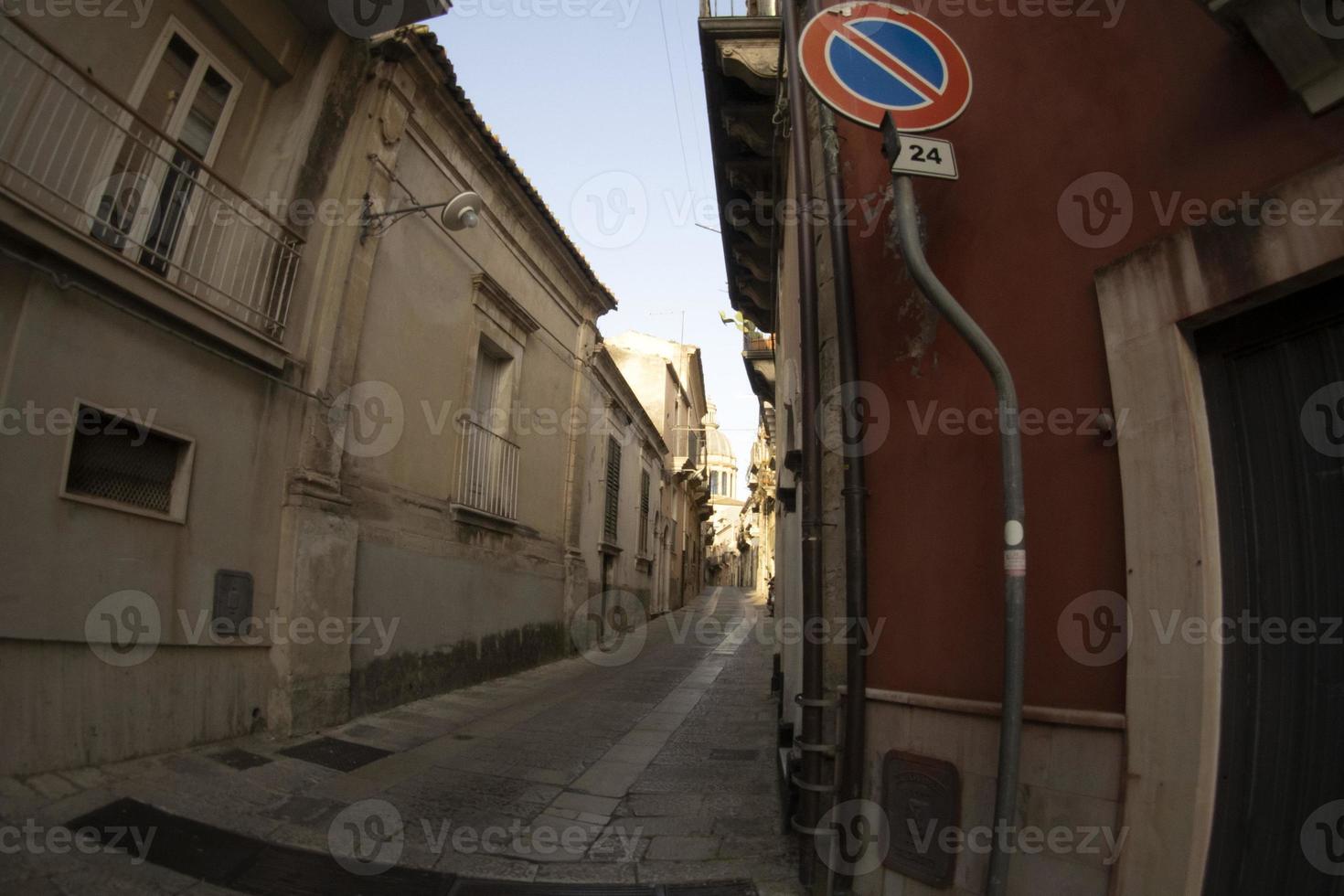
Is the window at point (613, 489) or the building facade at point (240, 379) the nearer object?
the building facade at point (240, 379)

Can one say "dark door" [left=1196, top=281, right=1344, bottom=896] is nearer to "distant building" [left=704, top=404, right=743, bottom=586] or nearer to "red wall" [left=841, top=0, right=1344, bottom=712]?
"red wall" [left=841, top=0, right=1344, bottom=712]

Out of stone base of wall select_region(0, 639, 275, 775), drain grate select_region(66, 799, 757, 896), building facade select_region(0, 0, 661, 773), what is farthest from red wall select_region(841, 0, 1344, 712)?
building facade select_region(0, 0, 661, 773)

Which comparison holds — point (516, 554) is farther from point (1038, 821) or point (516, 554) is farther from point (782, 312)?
point (1038, 821)

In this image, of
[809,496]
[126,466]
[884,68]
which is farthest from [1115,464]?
[126,466]

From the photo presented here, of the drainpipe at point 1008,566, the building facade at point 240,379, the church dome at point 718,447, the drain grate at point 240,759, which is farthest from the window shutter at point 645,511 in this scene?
the church dome at point 718,447

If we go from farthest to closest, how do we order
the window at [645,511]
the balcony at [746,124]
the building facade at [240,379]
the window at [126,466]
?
1. the window at [645,511]
2. the balcony at [746,124]
3. the window at [126,466]
4. the building facade at [240,379]

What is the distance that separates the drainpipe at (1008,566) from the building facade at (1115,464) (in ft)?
0.19

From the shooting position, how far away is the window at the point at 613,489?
51.0 feet

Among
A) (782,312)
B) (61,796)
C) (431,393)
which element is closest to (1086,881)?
(61,796)

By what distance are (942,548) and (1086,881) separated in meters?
1.24

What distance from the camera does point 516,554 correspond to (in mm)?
Answer: 10188

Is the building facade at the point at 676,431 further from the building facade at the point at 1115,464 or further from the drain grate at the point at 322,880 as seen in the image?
the building facade at the point at 1115,464

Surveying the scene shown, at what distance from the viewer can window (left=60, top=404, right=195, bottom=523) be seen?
4379 mm

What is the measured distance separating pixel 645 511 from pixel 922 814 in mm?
17699
